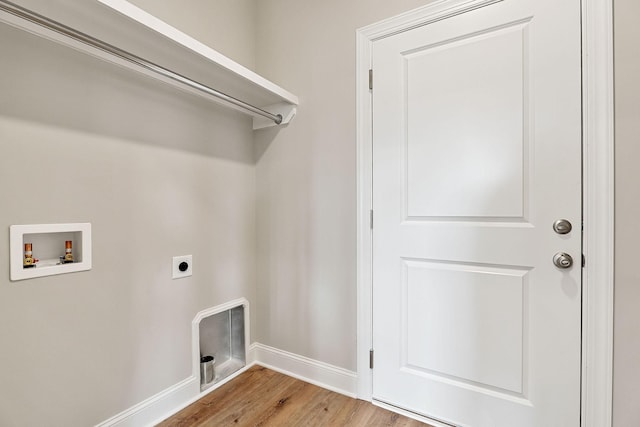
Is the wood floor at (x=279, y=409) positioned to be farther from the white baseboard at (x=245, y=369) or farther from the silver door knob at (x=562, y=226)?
the silver door knob at (x=562, y=226)

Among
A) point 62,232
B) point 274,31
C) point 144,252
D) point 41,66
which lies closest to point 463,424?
point 144,252

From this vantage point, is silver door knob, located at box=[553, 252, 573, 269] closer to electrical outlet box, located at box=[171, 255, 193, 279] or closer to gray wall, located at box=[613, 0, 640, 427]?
gray wall, located at box=[613, 0, 640, 427]

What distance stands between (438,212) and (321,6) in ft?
4.60

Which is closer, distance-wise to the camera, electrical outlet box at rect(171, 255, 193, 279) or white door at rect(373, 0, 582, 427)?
white door at rect(373, 0, 582, 427)

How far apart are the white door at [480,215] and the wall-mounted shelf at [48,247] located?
1.34m

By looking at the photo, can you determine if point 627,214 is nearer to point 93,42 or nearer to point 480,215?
point 480,215

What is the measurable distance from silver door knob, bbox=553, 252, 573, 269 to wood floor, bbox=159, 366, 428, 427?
0.98 meters

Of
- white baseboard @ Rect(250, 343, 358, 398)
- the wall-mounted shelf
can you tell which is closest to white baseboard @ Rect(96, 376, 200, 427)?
white baseboard @ Rect(250, 343, 358, 398)

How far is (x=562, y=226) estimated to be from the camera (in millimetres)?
1183

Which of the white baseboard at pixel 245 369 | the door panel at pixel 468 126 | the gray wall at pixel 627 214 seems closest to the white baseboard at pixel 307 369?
the white baseboard at pixel 245 369

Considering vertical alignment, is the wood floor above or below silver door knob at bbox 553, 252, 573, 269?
below

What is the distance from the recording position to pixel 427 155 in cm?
146

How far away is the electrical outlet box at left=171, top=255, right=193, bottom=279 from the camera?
1545 millimetres

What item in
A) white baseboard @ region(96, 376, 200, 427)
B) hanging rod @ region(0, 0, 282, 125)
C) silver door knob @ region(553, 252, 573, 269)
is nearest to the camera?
hanging rod @ region(0, 0, 282, 125)
